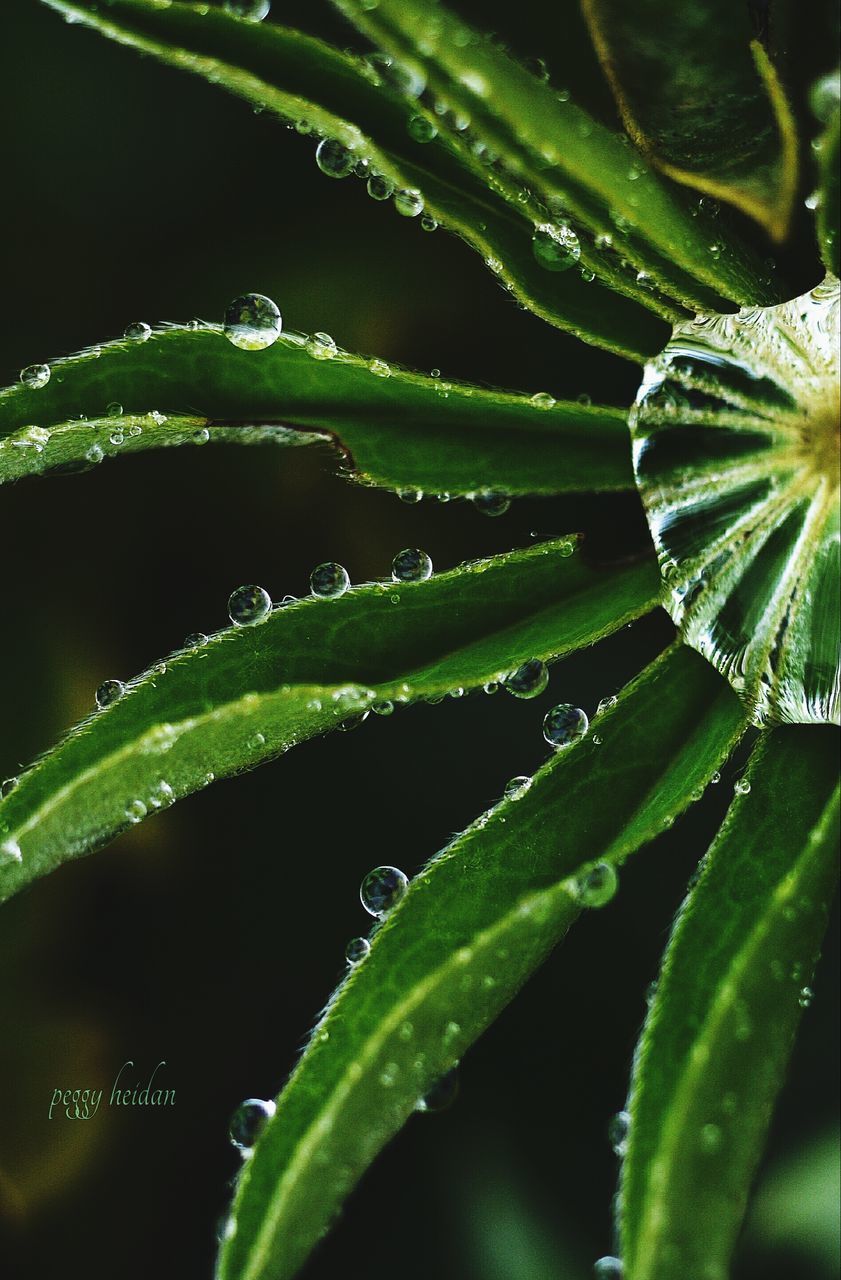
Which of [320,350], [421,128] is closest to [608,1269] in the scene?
[320,350]

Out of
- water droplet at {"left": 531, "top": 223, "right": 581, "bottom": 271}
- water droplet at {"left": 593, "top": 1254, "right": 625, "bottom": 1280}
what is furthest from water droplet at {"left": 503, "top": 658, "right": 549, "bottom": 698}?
water droplet at {"left": 593, "top": 1254, "right": 625, "bottom": 1280}

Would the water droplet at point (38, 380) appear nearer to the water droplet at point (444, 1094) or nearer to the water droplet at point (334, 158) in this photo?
the water droplet at point (334, 158)

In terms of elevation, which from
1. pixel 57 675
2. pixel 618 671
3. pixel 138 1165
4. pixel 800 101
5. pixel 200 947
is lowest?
pixel 138 1165

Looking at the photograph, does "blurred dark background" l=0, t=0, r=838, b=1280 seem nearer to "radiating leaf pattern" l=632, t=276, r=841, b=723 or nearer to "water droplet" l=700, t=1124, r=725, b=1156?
"radiating leaf pattern" l=632, t=276, r=841, b=723

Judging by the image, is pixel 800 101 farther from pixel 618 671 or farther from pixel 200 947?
pixel 200 947

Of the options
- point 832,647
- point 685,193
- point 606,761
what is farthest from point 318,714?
point 685,193

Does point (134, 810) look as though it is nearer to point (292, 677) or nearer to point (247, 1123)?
point (292, 677)
